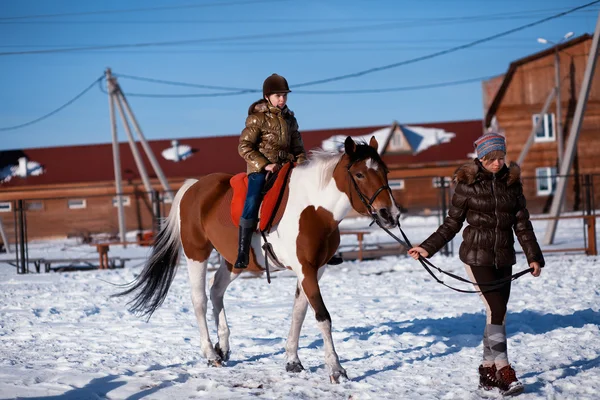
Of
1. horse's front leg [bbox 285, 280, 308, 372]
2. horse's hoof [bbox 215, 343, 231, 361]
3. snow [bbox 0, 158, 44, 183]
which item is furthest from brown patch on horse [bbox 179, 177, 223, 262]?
snow [bbox 0, 158, 44, 183]

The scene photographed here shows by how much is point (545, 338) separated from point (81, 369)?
444 centimetres

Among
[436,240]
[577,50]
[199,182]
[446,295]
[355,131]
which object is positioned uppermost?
[577,50]

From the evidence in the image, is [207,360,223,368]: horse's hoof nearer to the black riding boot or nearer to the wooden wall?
the black riding boot

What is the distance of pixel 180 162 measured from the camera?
37.7 meters

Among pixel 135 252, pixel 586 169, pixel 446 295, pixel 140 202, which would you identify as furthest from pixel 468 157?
pixel 446 295

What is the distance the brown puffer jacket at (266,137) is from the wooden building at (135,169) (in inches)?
1095

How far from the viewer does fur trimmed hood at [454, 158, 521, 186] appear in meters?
4.79

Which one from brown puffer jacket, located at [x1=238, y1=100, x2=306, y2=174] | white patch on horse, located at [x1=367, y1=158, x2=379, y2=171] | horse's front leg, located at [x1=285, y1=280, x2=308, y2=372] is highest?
brown puffer jacket, located at [x1=238, y1=100, x2=306, y2=174]

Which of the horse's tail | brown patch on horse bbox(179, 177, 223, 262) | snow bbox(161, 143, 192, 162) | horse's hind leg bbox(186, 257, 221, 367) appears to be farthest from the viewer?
snow bbox(161, 143, 192, 162)

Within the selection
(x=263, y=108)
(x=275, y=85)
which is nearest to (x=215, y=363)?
(x=263, y=108)

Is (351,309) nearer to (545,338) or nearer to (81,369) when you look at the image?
(545,338)

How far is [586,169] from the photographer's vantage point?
31781 millimetres

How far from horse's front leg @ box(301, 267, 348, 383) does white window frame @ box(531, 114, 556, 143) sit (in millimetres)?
29972

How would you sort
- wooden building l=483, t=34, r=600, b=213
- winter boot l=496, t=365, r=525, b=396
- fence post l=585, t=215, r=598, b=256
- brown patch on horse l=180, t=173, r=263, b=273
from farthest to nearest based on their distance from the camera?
wooden building l=483, t=34, r=600, b=213, fence post l=585, t=215, r=598, b=256, brown patch on horse l=180, t=173, r=263, b=273, winter boot l=496, t=365, r=525, b=396
